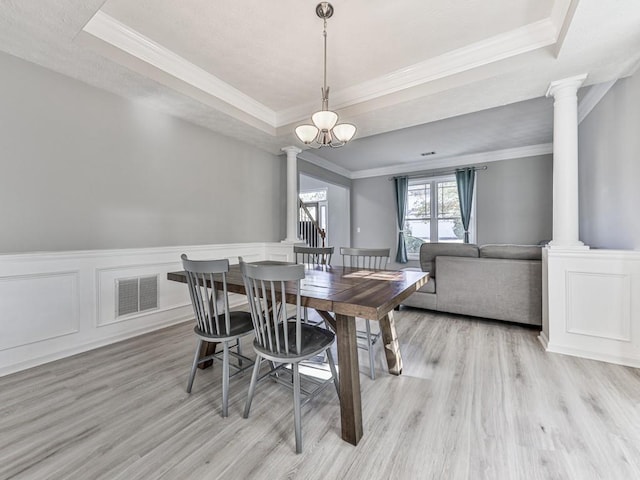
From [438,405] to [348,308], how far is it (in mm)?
1005

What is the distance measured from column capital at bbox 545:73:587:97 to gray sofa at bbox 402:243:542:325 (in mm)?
1538

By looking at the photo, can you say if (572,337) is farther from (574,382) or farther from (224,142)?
(224,142)

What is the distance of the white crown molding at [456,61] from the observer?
2.25m

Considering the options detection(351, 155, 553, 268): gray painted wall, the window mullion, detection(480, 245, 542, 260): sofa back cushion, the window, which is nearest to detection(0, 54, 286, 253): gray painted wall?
detection(480, 245, 542, 260): sofa back cushion

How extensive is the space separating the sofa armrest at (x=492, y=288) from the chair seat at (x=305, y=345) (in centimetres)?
230

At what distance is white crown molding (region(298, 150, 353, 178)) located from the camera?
5.35 metres

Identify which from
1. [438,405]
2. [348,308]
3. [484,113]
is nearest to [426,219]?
[484,113]

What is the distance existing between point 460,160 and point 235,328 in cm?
582

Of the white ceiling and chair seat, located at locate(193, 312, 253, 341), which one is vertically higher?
the white ceiling

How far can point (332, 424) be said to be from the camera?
1.60 m

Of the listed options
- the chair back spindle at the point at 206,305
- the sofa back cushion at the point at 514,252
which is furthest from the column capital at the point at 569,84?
the chair back spindle at the point at 206,305

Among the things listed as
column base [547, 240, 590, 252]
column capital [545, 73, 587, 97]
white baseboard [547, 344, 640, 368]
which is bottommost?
white baseboard [547, 344, 640, 368]

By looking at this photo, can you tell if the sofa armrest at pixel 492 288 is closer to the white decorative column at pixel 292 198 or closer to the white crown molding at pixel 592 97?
the white crown molding at pixel 592 97

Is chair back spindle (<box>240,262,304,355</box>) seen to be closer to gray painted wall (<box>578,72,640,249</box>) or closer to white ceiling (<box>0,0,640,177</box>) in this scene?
white ceiling (<box>0,0,640,177</box>)
